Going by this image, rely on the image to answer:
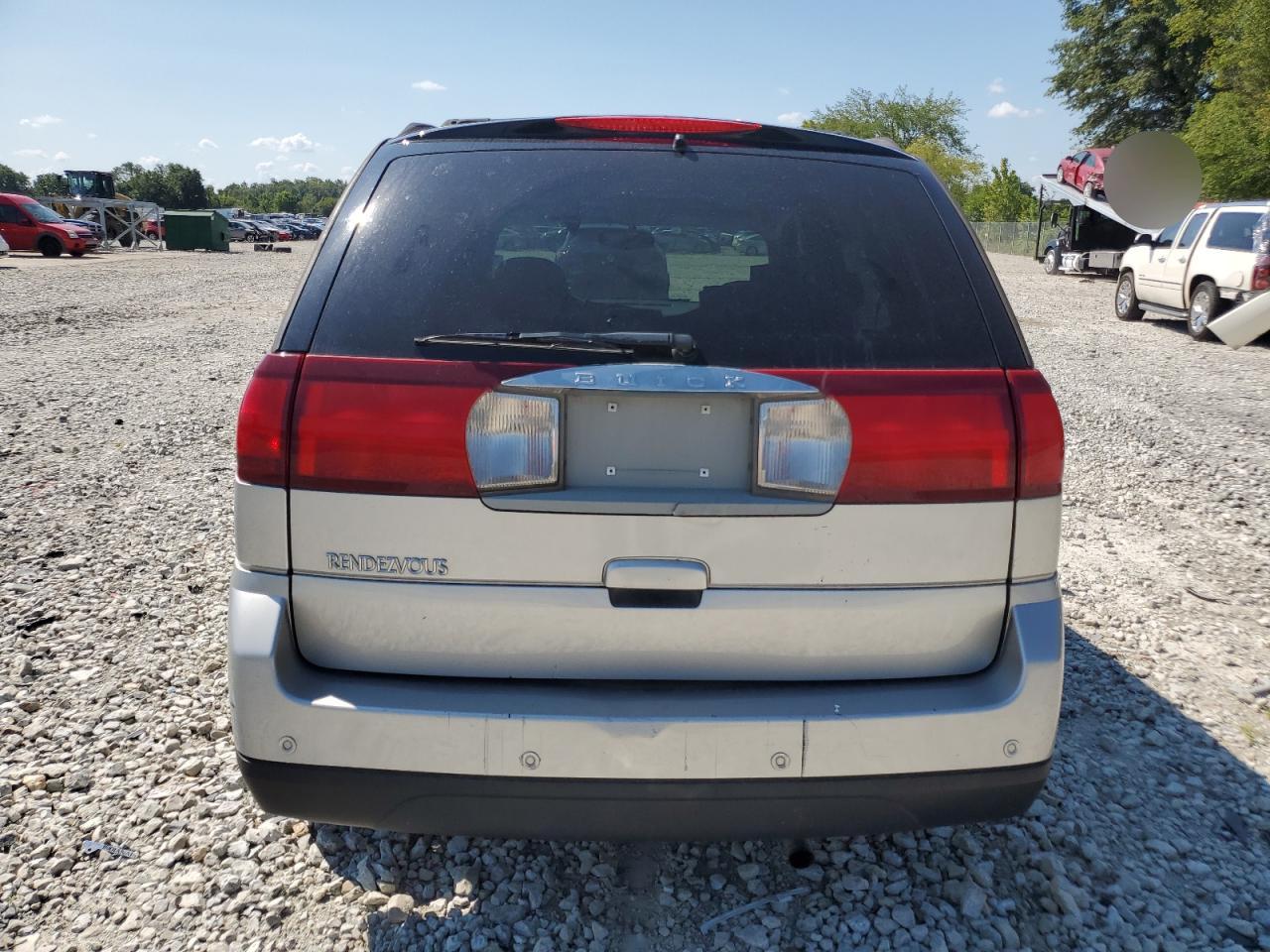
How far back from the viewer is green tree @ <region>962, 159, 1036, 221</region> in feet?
205

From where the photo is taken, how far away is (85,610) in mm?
4285

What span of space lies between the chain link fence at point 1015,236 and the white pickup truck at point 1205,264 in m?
28.1

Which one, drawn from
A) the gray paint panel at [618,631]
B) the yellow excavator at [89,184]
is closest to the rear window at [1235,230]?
the gray paint panel at [618,631]

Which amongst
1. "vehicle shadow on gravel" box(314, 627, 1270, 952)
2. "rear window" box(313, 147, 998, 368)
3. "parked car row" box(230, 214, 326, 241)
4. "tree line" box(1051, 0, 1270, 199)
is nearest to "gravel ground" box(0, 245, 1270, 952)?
"vehicle shadow on gravel" box(314, 627, 1270, 952)

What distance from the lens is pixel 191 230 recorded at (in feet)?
142

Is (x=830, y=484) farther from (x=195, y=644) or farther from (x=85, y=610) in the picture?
(x=85, y=610)

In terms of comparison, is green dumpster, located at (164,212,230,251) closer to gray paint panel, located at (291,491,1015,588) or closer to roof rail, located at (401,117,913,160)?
roof rail, located at (401,117,913,160)

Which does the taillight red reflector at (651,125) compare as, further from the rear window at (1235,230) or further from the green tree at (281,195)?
the green tree at (281,195)

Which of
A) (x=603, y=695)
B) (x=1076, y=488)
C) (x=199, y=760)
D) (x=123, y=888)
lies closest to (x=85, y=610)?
(x=199, y=760)

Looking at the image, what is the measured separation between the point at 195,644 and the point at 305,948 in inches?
76.9

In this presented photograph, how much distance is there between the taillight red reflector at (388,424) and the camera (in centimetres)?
199

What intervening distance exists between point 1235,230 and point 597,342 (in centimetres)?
1517

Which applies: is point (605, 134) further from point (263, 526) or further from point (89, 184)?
point (89, 184)

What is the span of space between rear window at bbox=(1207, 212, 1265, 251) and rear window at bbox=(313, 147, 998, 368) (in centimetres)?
1369
